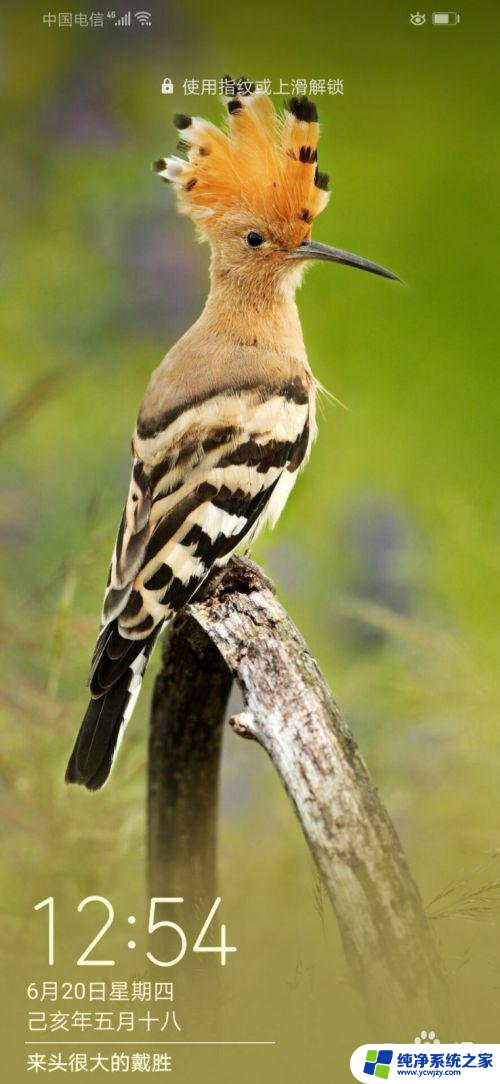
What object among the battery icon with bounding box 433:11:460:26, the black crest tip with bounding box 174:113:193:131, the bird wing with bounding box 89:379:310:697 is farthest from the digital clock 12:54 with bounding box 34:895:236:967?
the battery icon with bounding box 433:11:460:26

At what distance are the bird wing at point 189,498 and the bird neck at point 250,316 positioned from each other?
9 cm

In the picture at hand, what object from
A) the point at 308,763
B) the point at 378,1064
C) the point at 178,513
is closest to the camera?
the point at 308,763

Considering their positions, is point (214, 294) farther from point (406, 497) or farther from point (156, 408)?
point (406, 497)

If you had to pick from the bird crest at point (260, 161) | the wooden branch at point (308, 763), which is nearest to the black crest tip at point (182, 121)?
the bird crest at point (260, 161)

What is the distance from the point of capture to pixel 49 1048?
4.67 feet

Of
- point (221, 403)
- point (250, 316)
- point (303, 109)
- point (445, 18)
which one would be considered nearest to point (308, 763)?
point (221, 403)

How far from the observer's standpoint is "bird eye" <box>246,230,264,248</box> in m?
1.62

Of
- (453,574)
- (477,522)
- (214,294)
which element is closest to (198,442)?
(214,294)

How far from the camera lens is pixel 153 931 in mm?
1395

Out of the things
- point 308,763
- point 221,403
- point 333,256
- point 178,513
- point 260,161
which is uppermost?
point 260,161

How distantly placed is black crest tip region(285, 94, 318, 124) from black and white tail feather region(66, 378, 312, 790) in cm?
34

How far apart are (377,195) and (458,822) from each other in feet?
3.38

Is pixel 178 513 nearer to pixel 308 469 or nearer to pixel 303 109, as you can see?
pixel 303 109

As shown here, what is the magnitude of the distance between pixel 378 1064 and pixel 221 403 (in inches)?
30.7
